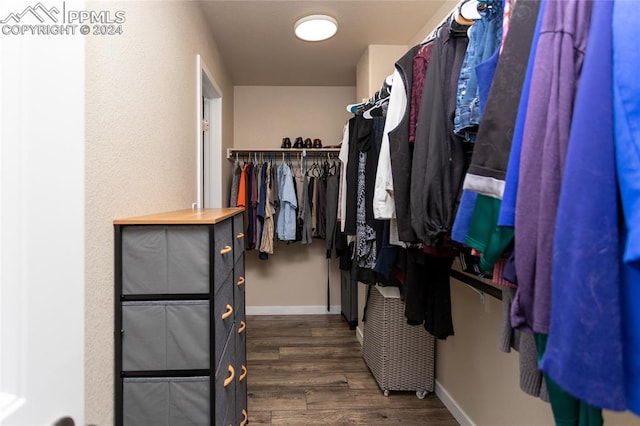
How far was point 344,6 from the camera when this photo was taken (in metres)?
2.31

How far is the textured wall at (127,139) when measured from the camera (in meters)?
0.93

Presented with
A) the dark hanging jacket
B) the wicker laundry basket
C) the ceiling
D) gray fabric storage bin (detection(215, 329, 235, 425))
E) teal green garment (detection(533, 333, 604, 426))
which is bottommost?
the wicker laundry basket

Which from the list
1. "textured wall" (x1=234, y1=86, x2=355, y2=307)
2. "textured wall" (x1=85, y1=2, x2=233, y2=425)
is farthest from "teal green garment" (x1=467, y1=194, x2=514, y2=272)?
"textured wall" (x1=234, y1=86, x2=355, y2=307)

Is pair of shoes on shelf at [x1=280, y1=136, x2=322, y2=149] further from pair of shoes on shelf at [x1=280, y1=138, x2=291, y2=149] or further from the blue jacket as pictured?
the blue jacket

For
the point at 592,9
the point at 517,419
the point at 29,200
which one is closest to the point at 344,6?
the point at 592,9

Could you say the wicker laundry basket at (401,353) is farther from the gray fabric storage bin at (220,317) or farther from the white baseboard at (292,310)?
the white baseboard at (292,310)

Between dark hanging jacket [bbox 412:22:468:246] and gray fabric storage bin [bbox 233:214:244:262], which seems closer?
dark hanging jacket [bbox 412:22:468:246]

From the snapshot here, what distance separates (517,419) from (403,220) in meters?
1.04

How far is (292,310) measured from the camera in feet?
12.8

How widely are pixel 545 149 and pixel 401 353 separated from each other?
1.93 metres

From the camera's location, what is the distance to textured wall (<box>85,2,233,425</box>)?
93 centimetres

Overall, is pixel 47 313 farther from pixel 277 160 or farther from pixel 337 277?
pixel 337 277

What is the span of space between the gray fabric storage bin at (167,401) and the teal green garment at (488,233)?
89 cm

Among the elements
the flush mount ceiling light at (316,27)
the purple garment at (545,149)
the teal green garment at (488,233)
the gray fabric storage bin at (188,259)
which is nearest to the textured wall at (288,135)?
the flush mount ceiling light at (316,27)
